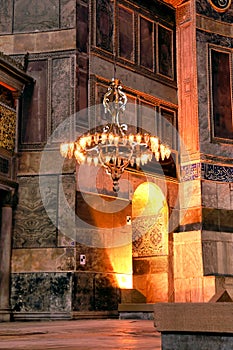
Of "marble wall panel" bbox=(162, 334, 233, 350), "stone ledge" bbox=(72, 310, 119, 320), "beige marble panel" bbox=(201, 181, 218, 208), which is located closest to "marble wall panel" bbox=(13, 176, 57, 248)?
"stone ledge" bbox=(72, 310, 119, 320)

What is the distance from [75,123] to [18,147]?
3.42ft

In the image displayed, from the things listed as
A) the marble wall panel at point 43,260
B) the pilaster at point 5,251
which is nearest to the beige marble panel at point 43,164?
the pilaster at point 5,251

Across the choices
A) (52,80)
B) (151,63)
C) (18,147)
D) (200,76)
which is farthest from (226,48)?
(18,147)

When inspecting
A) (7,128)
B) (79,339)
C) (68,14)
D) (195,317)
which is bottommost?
(79,339)

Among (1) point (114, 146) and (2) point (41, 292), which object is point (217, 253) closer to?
(1) point (114, 146)

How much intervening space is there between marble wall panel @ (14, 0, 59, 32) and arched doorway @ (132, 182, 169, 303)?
346cm

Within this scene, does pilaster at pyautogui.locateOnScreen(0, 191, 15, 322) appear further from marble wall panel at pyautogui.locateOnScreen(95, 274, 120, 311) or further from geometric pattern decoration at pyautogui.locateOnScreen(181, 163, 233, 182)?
geometric pattern decoration at pyautogui.locateOnScreen(181, 163, 233, 182)

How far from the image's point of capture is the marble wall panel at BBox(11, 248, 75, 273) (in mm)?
9133

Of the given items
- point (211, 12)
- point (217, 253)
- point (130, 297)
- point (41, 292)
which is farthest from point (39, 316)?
point (211, 12)

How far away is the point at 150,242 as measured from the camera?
11828 millimetres

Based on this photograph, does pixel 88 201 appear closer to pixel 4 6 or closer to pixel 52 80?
pixel 52 80

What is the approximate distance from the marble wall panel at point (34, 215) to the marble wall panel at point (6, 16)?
8.85 feet

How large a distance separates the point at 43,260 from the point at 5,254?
614 mm

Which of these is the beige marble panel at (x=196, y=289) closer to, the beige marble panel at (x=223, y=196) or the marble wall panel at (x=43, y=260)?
the beige marble panel at (x=223, y=196)
